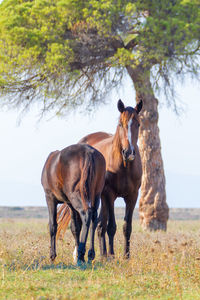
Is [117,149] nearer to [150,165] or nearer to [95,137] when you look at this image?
[95,137]

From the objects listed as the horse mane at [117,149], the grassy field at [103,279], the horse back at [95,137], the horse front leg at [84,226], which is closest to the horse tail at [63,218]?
the horse back at [95,137]

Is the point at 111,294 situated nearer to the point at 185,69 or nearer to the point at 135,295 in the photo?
the point at 135,295

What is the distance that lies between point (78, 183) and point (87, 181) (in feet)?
0.55

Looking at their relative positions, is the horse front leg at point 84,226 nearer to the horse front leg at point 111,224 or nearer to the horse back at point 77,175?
the horse back at point 77,175

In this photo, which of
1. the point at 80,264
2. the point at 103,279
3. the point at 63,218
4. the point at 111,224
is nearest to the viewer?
the point at 103,279

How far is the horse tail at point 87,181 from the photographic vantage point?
291 inches

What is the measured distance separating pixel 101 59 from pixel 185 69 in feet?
11.9

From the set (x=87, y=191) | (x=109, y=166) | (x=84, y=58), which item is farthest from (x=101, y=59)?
(x=87, y=191)

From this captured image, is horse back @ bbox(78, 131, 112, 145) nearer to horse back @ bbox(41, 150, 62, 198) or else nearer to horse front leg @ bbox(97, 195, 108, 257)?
horse front leg @ bbox(97, 195, 108, 257)

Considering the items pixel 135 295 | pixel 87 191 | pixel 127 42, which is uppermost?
pixel 127 42

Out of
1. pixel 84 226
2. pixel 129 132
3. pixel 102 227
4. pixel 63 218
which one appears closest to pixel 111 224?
pixel 102 227

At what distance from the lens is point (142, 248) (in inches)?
366

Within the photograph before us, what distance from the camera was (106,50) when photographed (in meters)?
18.5

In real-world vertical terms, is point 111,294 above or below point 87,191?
below
